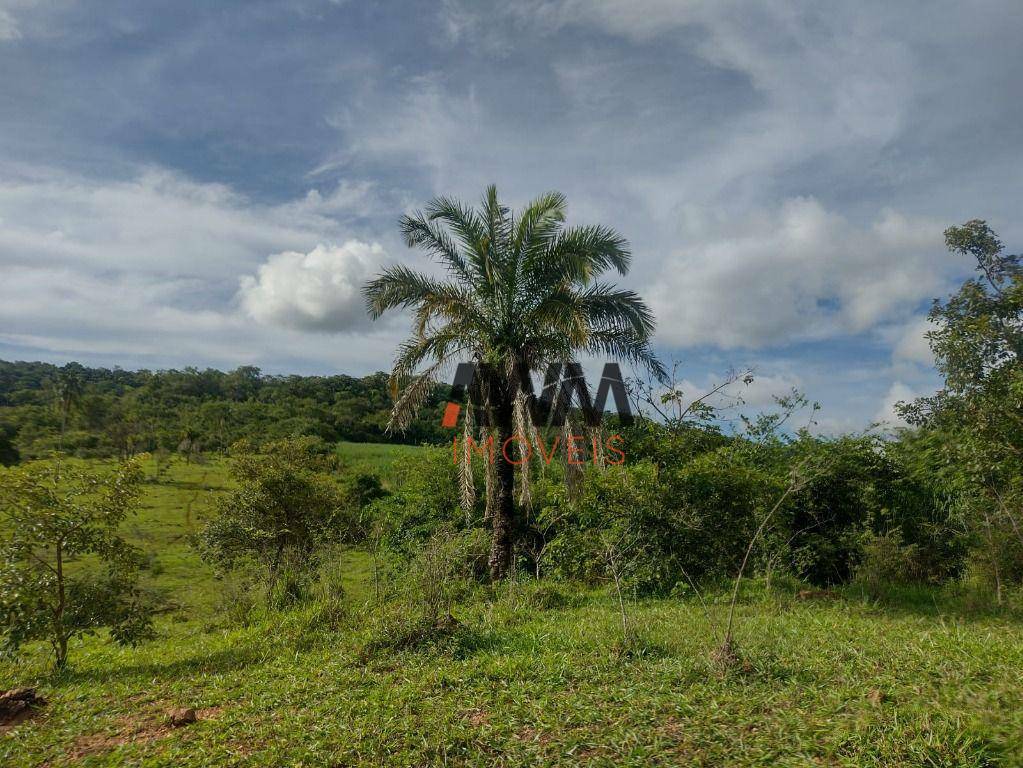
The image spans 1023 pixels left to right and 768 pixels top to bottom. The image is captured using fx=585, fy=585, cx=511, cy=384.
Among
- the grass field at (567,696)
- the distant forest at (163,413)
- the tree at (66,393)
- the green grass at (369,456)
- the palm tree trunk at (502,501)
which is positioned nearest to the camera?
the grass field at (567,696)

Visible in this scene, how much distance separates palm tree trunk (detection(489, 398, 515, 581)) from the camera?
1136 cm

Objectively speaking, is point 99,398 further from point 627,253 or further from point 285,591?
point 627,253

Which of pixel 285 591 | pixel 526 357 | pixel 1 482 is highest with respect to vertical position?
pixel 526 357

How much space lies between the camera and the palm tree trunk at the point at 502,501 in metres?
11.4

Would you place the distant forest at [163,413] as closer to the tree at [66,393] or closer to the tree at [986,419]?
the tree at [66,393]

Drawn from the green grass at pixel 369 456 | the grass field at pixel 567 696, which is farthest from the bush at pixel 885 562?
the green grass at pixel 369 456

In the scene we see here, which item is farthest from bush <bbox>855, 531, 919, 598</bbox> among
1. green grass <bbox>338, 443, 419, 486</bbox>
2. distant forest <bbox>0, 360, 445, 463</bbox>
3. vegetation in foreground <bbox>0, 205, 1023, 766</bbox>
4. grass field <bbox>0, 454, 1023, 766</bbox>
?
distant forest <bbox>0, 360, 445, 463</bbox>

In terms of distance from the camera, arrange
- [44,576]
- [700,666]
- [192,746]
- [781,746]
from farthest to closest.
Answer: [44,576], [700,666], [192,746], [781,746]

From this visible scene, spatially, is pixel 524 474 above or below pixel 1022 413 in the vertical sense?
below

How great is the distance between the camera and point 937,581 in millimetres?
10914

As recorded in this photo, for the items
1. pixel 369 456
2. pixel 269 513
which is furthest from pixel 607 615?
pixel 369 456

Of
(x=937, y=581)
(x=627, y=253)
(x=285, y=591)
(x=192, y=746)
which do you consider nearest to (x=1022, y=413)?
(x=937, y=581)

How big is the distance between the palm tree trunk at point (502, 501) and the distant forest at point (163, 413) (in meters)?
30.7

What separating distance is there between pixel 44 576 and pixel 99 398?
5667cm
